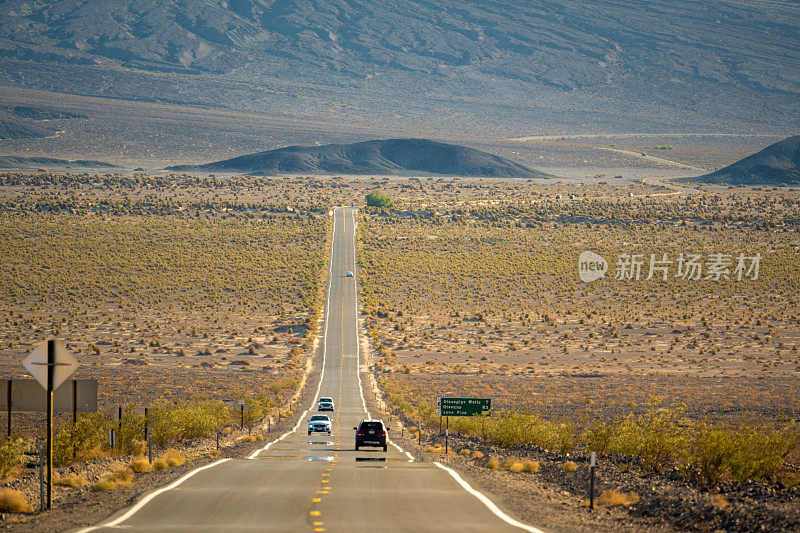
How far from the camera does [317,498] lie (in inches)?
642

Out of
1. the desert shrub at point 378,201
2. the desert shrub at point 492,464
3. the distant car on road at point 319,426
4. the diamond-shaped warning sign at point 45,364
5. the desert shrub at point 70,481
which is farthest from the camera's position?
the desert shrub at point 378,201

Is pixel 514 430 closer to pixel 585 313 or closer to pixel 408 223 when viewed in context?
pixel 585 313

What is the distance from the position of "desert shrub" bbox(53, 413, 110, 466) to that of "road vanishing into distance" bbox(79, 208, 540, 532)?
2.95 m

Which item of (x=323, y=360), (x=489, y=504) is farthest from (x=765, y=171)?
(x=489, y=504)

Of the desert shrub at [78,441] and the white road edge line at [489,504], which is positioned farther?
the desert shrub at [78,441]

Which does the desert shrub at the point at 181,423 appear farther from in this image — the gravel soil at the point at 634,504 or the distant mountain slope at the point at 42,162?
the distant mountain slope at the point at 42,162

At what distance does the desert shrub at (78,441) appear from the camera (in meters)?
20.1

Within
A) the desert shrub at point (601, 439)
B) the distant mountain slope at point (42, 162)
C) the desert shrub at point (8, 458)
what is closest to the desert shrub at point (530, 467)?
the desert shrub at point (601, 439)

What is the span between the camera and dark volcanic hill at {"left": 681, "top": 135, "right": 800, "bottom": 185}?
185 meters

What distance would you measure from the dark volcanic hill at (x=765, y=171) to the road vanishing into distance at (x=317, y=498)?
175 metres

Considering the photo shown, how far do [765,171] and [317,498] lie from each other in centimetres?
19048

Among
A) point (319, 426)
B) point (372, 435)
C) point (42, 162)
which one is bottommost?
point (319, 426)

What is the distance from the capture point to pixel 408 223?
12825cm

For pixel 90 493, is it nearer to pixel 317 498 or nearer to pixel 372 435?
pixel 317 498
